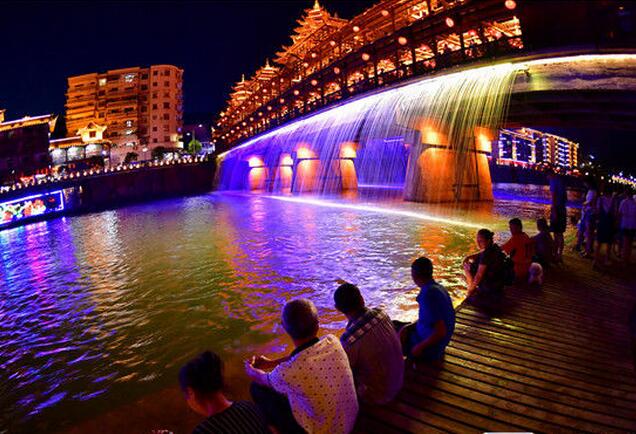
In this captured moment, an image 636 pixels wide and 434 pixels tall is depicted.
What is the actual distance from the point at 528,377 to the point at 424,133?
22.4 m

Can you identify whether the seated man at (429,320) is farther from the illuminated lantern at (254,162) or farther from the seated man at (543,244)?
the illuminated lantern at (254,162)

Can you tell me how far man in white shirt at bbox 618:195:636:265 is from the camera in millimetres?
8508

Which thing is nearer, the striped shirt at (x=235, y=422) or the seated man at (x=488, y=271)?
the striped shirt at (x=235, y=422)

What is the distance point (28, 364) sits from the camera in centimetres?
625

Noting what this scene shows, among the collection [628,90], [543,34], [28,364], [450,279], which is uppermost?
[543,34]

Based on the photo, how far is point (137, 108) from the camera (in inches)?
3738

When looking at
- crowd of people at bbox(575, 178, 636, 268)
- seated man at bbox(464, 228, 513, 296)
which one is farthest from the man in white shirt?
seated man at bbox(464, 228, 513, 296)

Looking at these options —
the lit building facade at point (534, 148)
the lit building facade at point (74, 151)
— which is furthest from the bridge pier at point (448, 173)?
the lit building facade at point (534, 148)

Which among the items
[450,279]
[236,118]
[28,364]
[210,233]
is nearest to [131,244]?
[210,233]

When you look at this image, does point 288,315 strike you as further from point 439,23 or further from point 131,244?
point 439,23

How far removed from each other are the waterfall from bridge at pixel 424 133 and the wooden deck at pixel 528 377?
14.4 meters

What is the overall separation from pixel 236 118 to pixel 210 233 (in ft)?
185

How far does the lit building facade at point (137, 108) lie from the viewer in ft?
309

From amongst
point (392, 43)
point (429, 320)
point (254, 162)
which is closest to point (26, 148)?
point (254, 162)
